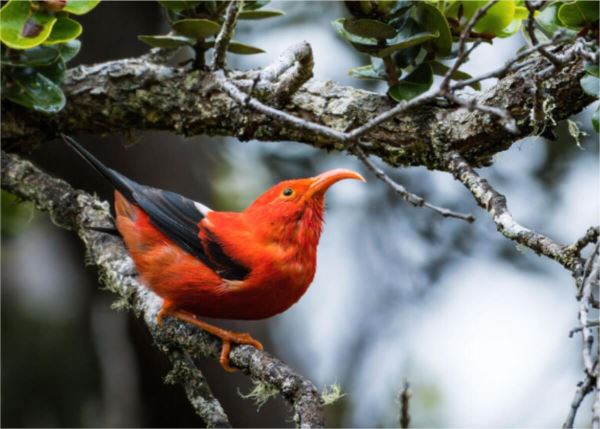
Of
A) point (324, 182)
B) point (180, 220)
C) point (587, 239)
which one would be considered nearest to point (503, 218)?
point (587, 239)

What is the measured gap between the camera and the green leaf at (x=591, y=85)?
290 cm

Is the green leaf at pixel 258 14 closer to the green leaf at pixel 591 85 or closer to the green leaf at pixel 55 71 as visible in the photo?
the green leaf at pixel 55 71

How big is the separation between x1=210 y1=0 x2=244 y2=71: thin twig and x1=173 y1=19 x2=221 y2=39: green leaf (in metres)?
0.28

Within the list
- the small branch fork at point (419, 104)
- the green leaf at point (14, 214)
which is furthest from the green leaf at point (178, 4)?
the green leaf at point (14, 214)

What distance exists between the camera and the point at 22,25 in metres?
3.62

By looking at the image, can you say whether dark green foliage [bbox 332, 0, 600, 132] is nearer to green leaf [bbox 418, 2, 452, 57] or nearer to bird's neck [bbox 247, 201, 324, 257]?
green leaf [bbox 418, 2, 452, 57]

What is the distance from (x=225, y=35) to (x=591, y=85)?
4.69 feet

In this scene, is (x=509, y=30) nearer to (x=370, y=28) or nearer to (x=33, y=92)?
(x=370, y=28)

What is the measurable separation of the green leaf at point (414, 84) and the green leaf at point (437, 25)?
105 mm

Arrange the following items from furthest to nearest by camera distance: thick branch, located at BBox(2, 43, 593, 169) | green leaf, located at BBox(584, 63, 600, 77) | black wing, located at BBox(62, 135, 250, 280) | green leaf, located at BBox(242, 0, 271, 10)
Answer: green leaf, located at BBox(242, 0, 271, 10) → black wing, located at BBox(62, 135, 250, 280) → thick branch, located at BBox(2, 43, 593, 169) → green leaf, located at BBox(584, 63, 600, 77)

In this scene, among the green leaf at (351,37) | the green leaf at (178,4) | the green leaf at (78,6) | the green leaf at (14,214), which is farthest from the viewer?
the green leaf at (14,214)

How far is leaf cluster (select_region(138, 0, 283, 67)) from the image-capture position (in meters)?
3.88

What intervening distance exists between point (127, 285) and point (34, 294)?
275 centimetres

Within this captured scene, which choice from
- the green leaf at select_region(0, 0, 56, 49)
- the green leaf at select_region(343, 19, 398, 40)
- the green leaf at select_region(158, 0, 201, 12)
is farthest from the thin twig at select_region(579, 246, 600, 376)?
the green leaf at select_region(0, 0, 56, 49)
